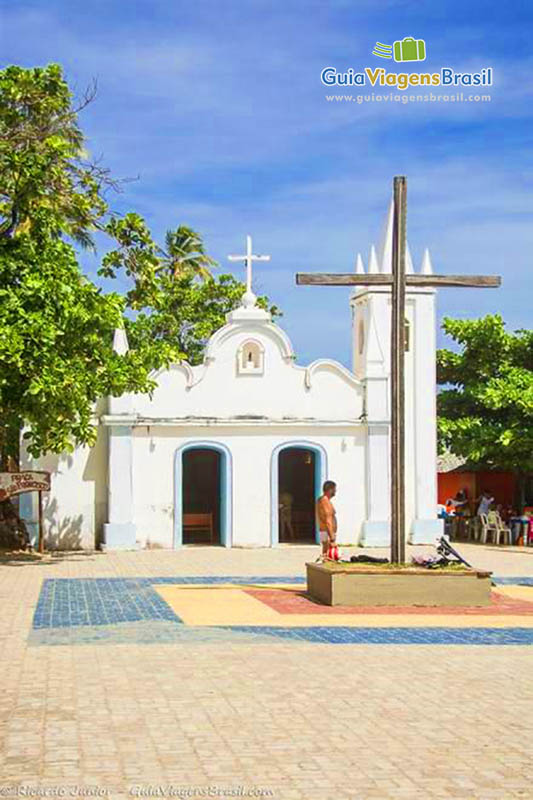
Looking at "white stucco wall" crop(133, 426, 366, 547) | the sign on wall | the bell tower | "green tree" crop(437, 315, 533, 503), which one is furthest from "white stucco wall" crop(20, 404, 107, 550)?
"green tree" crop(437, 315, 533, 503)

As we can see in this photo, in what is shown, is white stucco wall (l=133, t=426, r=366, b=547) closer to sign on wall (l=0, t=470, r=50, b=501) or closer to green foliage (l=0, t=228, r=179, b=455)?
sign on wall (l=0, t=470, r=50, b=501)

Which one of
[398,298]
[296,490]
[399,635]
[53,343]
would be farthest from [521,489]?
[399,635]

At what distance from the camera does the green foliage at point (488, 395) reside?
29.0 meters

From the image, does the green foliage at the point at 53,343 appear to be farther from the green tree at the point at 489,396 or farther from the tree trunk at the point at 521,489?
the tree trunk at the point at 521,489

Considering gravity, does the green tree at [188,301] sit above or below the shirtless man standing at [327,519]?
above

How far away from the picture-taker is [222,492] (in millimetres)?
26844

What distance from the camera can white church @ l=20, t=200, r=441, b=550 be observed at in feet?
85.9

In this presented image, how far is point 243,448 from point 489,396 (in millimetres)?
6557

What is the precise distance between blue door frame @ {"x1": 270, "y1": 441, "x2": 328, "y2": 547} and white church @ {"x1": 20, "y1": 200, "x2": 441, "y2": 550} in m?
0.02

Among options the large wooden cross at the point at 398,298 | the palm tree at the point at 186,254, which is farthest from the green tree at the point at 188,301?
the large wooden cross at the point at 398,298

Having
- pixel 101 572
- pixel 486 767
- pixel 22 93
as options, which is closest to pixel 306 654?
pixel 486 767

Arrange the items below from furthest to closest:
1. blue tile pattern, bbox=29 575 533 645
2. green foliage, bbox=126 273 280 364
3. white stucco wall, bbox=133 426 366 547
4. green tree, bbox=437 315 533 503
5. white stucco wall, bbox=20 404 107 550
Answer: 1. green foliage, bbox=126 273 280 364
2. green tree, bbox=437 315 533 503
3. white stucco wall, bbox=133 426 366 547
4. white stucco wall, bbox=20 404 107 550
5. blue tile pattern, bbox=29 575 533 645

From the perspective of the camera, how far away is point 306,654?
11328 mm

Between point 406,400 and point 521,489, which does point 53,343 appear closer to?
point 406,400
